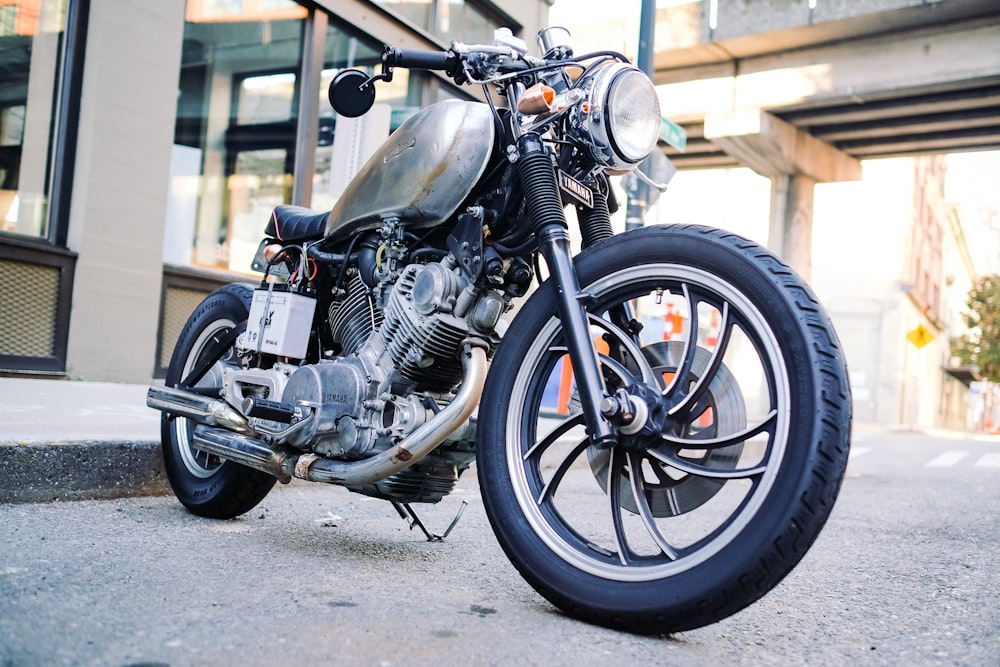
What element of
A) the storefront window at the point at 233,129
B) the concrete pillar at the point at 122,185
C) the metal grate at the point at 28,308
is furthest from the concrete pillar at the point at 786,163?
the metal grate at the point at 28,308

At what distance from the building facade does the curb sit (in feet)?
9.98

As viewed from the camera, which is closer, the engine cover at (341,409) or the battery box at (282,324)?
the engine cover at (341,409)

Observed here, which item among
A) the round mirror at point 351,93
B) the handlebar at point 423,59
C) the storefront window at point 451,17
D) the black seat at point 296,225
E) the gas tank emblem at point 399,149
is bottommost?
the black seat at point 296,225

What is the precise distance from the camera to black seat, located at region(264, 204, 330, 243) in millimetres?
3273

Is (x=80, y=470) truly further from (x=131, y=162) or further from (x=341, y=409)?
(x=131, y=162)

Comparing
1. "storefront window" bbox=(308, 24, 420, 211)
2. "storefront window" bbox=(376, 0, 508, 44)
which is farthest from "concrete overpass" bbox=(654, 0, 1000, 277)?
"storefront window" bbox=(308, 24, 420, 211)

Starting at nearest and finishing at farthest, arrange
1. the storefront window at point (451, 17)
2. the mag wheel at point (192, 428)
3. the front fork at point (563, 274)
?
the front fork at point (563, 274) < the mag wheel at point (192, 428) < the storefront window at point (451, 17)

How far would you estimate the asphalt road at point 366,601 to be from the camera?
5.84 ft

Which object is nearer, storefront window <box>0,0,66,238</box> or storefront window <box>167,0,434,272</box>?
storefront window <box>0,0,66,238</box>

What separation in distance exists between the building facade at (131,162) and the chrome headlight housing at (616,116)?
5.05 meters

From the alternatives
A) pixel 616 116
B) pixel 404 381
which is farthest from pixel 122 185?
pixel 616 116

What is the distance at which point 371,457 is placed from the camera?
2604 mm

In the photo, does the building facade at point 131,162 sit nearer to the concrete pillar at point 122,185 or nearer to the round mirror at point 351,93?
the concrete pillar at point 122,185

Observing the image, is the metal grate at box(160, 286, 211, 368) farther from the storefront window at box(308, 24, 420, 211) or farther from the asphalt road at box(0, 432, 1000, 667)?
the asphalt road at box(0, 432, 1000, 667)
